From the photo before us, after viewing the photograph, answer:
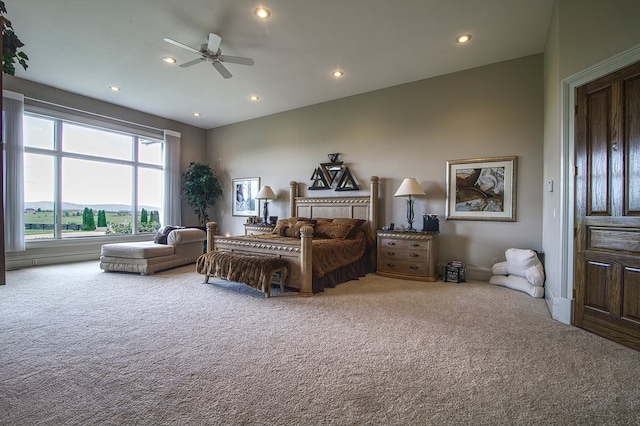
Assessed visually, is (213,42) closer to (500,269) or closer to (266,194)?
(266,194)

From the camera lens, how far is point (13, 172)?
5000 mm

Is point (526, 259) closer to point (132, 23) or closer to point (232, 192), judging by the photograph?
point (132, 23)

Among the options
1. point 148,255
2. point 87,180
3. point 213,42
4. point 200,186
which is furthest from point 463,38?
point 87,180

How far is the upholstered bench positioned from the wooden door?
18.2 feet

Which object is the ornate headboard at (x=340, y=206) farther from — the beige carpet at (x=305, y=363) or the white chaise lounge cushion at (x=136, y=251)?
the white chaise lounge cushion at (x=136, y=251)

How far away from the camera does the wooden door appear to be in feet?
7.70

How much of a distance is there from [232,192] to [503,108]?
19.5 feet

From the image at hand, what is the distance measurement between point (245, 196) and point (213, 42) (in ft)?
13.5

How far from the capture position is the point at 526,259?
3783 mm

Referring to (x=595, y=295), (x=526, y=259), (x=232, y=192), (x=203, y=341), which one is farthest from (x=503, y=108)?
(x=232, y=192)

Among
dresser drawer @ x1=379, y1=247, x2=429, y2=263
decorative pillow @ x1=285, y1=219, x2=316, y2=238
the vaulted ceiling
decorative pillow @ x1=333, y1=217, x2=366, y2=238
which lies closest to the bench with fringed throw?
decorative pillow @ x1=285, y1=219, x2=316, y2=238

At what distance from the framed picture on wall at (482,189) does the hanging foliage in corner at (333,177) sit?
1695 mm

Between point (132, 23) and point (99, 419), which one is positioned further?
point (132, 23)

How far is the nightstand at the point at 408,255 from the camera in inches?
173
